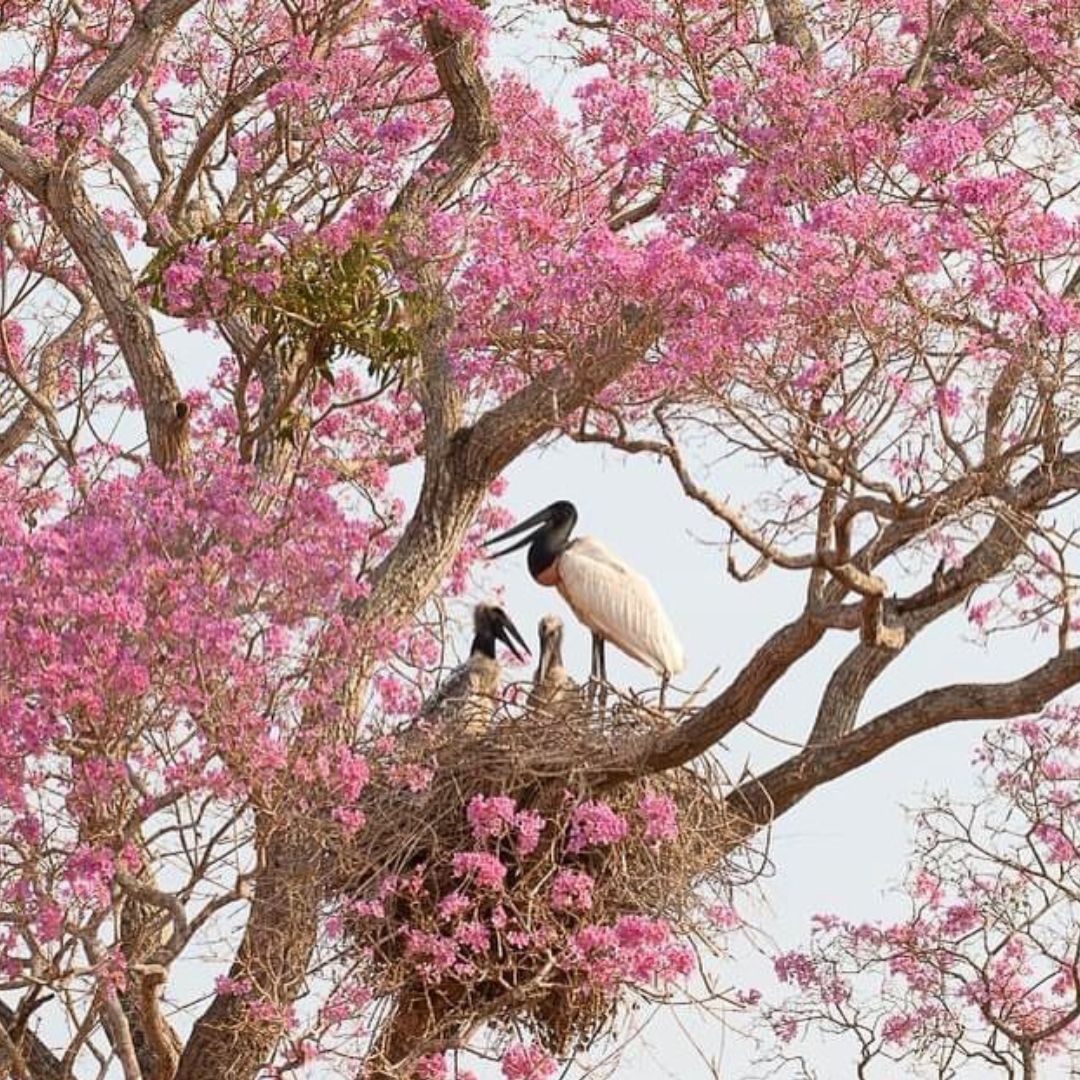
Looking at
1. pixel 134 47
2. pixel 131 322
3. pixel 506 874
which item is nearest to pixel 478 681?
pixel 506 874

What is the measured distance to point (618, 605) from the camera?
44.9 ft

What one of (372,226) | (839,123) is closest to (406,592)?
(372,226)

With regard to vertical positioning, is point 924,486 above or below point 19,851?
above

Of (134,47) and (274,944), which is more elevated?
(134,47)

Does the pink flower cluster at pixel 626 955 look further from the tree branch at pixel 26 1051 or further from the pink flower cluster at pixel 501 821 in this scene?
the tree branch at pixel 26 1051

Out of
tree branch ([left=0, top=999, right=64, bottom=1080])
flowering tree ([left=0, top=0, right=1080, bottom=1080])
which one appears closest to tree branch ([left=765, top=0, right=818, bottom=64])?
flowering tree ([left=0, top=0, right=1080, bottom=1080])

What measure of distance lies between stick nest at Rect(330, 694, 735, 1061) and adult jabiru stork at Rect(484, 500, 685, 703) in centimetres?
83

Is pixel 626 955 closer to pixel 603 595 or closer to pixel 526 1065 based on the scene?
pixel 526 1065

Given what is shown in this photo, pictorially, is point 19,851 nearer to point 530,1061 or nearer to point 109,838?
point 109,838

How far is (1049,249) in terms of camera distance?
1168cm

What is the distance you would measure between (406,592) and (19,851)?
212 cm

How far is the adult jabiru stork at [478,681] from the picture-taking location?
41.7 feet

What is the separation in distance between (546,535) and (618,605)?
29.5 inches

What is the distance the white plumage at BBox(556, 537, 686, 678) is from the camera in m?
13.5
